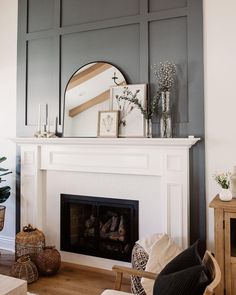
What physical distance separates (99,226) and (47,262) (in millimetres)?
649

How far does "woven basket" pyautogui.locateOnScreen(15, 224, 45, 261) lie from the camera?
3273 mm

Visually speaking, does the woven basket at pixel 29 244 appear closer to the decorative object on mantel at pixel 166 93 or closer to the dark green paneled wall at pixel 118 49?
the dark green paneled wall at pixel 118 49

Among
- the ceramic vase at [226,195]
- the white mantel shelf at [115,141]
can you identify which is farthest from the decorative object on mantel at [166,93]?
the ceramic vase at [226,195]

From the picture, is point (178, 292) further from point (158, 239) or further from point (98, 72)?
point (98, 72)

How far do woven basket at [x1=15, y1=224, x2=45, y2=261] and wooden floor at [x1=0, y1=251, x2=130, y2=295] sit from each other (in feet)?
0.86

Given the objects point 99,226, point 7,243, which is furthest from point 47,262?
point 7,243

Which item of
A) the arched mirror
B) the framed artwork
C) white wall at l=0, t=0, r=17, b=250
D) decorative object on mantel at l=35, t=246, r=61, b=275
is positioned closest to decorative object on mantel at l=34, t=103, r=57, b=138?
the arched mirror

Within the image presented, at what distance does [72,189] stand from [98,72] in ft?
4.40

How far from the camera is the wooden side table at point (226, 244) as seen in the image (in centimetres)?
238

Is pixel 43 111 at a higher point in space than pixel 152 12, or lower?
lower

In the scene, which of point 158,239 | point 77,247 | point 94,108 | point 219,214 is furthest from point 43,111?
point 219,214

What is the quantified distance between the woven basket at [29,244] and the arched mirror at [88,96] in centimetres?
116

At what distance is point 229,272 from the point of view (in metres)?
2.38

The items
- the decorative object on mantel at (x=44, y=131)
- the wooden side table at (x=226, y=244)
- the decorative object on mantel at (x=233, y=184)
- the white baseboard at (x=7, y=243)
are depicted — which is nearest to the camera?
the wooden side table at (x=226, y=244)
